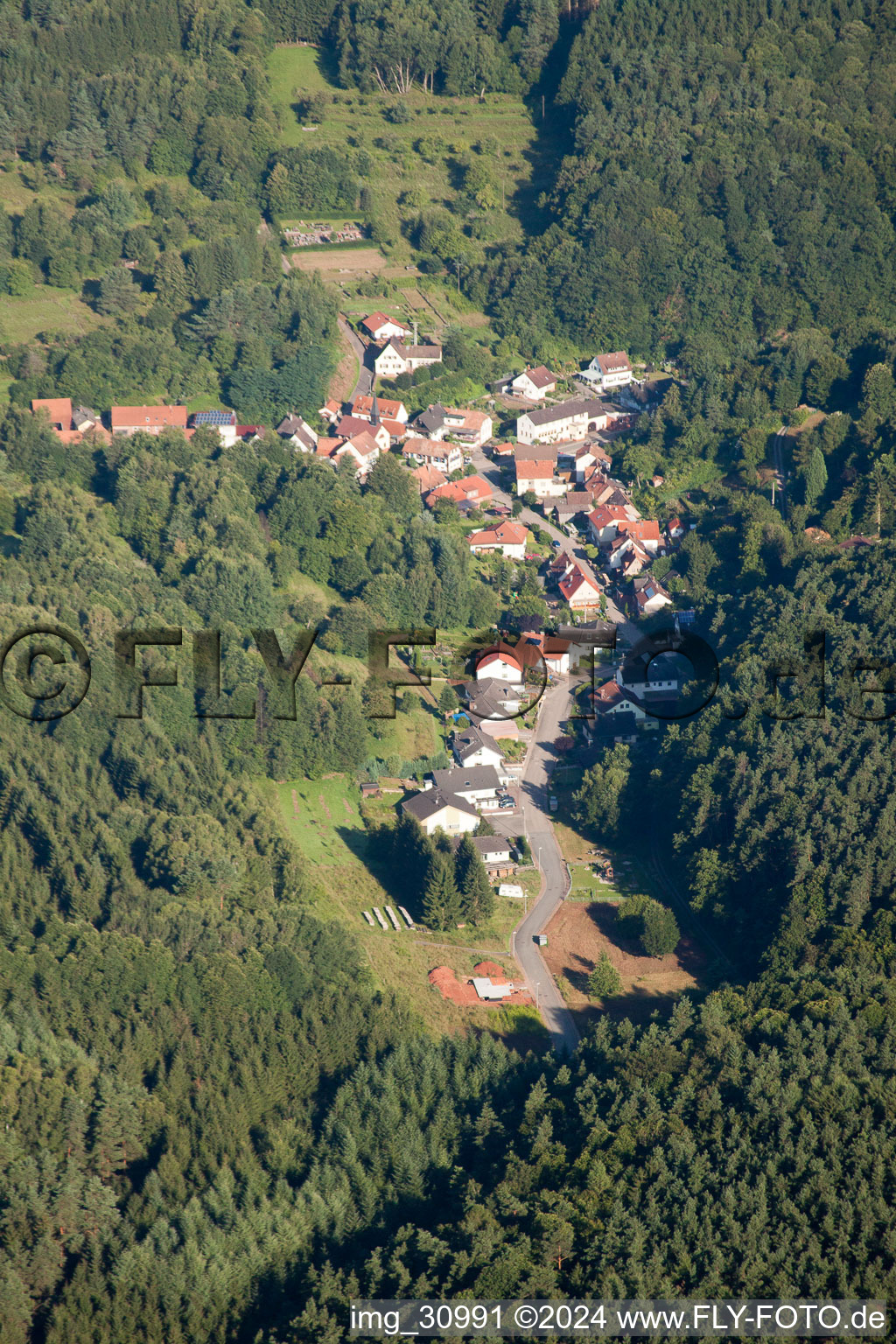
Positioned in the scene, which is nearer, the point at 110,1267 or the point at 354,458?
the point at 110,1267

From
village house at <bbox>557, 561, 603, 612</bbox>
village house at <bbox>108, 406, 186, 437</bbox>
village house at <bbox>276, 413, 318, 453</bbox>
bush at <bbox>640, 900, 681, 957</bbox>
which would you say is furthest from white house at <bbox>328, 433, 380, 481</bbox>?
bush at <bbox>640, 900, 681, 957</bbox>

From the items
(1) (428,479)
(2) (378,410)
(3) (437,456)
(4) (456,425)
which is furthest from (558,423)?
(2) (378,410)

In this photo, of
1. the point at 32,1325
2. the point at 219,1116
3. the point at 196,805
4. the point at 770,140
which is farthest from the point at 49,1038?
the point at 770,140

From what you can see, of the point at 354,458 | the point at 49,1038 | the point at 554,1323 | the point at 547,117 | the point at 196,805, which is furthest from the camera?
the point at 547,117

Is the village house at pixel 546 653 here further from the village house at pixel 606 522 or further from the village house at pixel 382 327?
the village house at pixel 382 327

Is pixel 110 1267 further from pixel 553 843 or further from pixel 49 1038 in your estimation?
pixel 553 843

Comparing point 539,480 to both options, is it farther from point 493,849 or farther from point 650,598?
point 493,849

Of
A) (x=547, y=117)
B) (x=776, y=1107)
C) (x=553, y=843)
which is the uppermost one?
(x=547, y=117)

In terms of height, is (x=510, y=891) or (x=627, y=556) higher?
(x=627, y=556)

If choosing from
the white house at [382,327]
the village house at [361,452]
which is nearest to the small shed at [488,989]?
the village house at [361,452]
